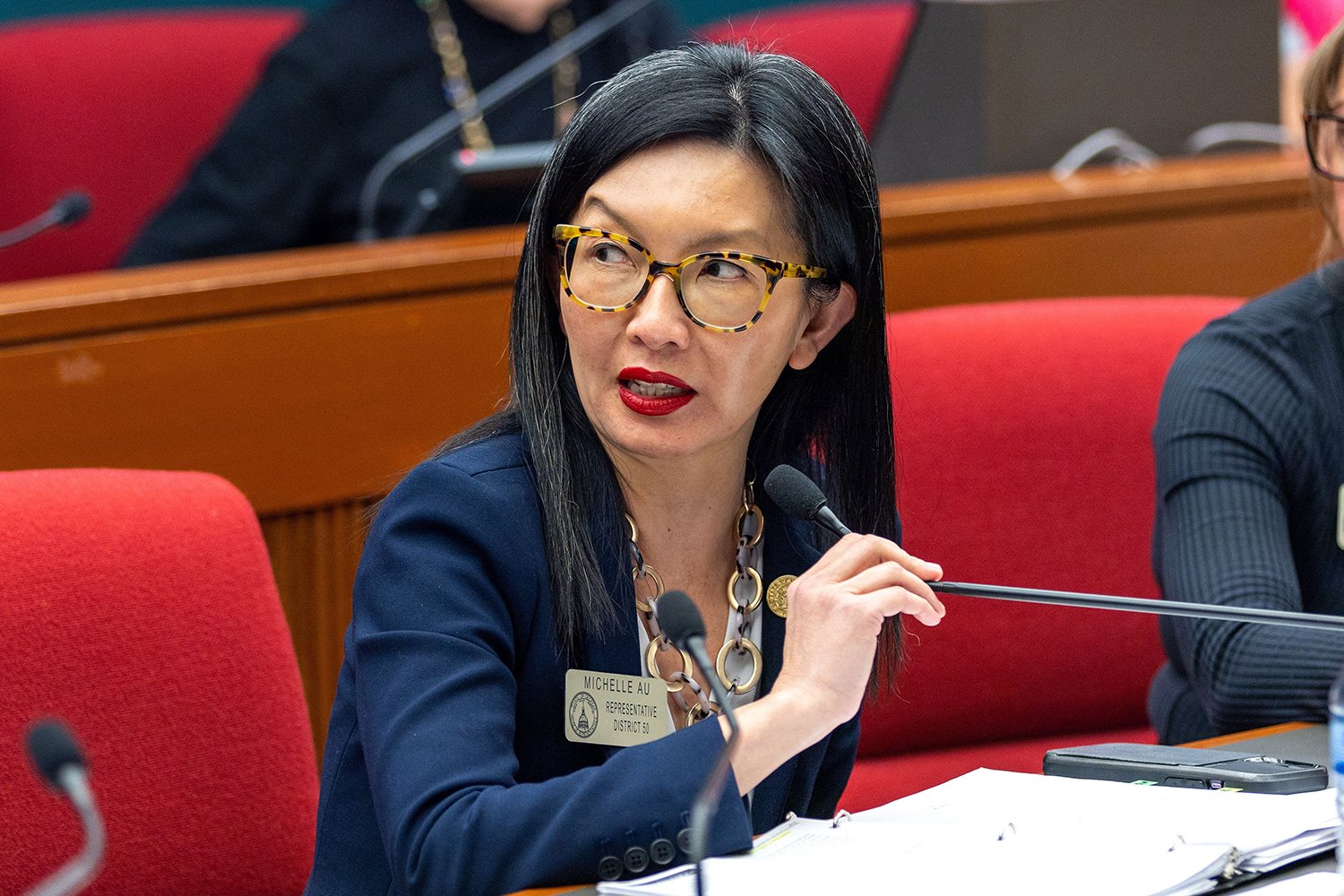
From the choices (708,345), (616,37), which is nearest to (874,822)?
(708,345)

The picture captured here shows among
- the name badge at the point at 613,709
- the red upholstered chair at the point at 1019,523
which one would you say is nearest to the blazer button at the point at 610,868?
the name badge at the point at 613,709

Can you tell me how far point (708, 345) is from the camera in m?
1.38

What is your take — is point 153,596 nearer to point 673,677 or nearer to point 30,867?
point 30,867

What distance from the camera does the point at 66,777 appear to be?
774 mm

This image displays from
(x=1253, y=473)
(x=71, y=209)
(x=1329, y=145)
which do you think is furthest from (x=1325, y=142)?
(x=71, y=209)

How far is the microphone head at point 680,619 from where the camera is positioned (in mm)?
1040

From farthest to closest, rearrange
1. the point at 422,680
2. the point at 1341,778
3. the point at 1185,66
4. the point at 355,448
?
the point at 1185,66
the point at 355,448
the point at 422,680
the point at 1341,778

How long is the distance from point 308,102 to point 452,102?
29 centimetres

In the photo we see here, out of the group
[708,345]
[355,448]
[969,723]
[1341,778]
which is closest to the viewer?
[1341,778]

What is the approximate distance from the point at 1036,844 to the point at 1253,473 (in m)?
0.75

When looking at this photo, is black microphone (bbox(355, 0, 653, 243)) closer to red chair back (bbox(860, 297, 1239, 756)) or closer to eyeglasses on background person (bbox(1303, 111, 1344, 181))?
red chair back (bbox(860, 297, 1239, 756))

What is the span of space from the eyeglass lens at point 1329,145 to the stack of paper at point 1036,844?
0.76 meters

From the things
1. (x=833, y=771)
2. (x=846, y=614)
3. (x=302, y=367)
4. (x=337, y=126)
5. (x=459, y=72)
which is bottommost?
(x=833, y=771)

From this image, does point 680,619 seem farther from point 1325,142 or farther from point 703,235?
point 1325,142
